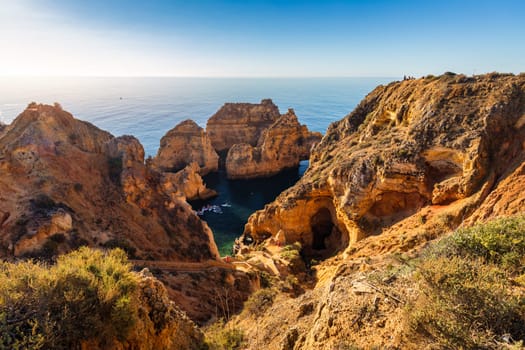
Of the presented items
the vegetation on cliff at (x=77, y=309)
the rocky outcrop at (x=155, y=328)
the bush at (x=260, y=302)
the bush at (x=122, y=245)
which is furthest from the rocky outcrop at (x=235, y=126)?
the vegetation on cliff at (x=77, y=309)

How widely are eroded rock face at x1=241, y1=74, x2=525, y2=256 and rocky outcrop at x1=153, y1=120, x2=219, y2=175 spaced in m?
31.7

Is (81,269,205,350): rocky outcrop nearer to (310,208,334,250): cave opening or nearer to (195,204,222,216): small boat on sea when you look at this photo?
(310,208,334,250): cave opening

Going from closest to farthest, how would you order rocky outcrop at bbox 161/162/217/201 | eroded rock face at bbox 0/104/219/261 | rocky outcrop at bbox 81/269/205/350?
1. rocky outcrop at bbox 81/269/205/350
2. eroded rock face at bbox 0/104/219/261
3. rocky outcrop at bbox 161/162/217/201

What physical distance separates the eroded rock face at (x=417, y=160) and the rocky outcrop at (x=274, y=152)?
89.4ft

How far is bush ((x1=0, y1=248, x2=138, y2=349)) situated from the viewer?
493cm

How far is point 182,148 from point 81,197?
127 feet

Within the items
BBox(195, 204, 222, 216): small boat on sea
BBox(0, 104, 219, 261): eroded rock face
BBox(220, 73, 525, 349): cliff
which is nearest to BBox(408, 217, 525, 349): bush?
BBox(220, 73, 525, 349): cliff

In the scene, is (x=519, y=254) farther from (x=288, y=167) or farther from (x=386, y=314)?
(x=288, y=167)

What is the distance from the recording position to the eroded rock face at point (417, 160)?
50.0 ft

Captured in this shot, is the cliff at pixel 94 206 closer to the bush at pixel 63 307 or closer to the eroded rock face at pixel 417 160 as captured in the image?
the bush at pixel 63 307

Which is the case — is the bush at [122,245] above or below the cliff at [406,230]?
below

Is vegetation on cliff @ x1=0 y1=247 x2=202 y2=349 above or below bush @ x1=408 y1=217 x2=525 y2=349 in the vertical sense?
below

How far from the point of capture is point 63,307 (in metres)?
5.50

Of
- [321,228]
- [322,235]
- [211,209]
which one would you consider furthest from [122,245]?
[211,209]
